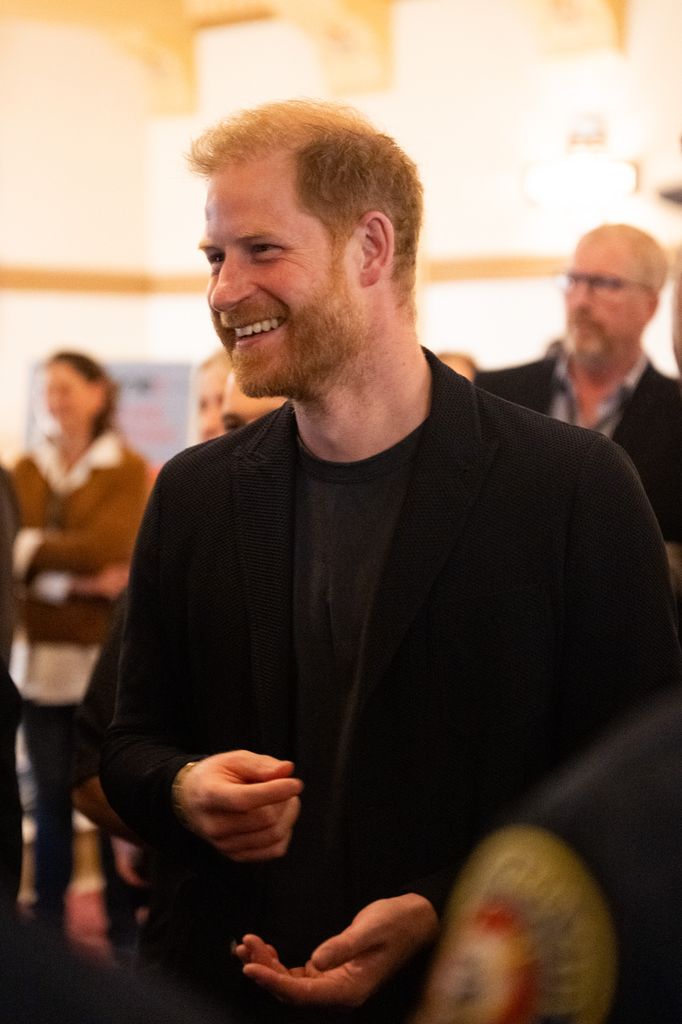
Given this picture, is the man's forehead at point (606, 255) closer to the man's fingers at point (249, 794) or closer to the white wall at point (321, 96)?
the man's fingers at point (249, 794)

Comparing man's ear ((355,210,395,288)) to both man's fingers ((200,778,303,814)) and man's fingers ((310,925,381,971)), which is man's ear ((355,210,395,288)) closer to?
man's fingers ((200,778,303,814))

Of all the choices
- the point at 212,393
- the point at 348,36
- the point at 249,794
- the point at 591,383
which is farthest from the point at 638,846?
the point at 348,36

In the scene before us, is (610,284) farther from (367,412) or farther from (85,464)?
(367,412)

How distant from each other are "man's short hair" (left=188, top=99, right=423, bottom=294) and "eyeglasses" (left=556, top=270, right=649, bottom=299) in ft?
6.86

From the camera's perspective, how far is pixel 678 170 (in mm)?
9844

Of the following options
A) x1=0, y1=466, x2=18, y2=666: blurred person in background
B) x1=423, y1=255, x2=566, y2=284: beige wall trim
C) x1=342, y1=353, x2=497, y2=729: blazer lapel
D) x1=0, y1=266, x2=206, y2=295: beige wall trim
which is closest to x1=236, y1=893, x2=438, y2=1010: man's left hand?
x1=342, y1=353, x2=497, y2=729: blazer lapel

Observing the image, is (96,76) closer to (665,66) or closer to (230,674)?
(665,66)

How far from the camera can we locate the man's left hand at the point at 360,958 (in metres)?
1.63

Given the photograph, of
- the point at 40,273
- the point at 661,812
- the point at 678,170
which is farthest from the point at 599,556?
the point at 40,273

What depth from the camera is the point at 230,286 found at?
73.5 inches

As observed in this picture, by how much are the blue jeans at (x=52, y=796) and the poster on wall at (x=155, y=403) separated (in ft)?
13.2

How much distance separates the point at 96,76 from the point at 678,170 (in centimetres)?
544

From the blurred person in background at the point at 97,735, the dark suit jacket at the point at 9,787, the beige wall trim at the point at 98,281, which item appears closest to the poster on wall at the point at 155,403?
the beige wall trim at the point at 98,281

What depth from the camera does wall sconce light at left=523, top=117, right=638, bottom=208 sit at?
376 inches
